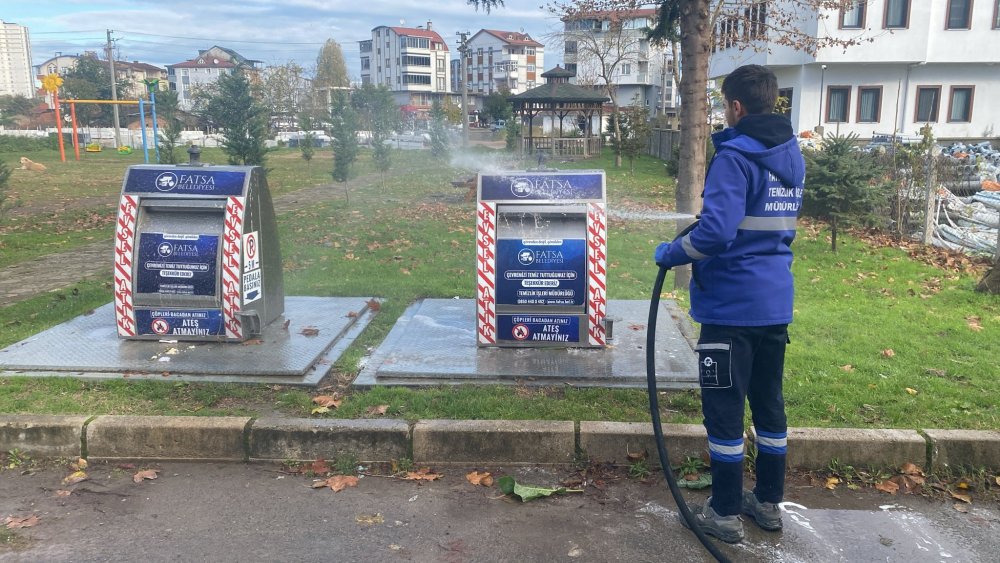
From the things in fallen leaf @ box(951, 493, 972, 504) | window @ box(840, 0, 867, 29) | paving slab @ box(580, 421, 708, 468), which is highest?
window @ box(840, 0, 867, 29)

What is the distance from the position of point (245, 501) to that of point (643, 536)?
2074 millimetres

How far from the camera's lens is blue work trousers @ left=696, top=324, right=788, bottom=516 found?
359 cm

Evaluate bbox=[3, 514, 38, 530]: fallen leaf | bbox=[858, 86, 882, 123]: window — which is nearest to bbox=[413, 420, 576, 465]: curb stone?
bbox=[3, 514, 38, 530]: fallen leaf

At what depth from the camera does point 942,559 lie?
11.4 ft

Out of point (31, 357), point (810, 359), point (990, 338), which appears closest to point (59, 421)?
point (31, 357)

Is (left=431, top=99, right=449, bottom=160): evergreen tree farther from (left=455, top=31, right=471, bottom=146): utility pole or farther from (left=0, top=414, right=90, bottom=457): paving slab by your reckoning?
(left=0, top=414, right=90, bottom=457): paving slab

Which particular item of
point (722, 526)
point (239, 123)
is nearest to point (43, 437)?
point (722, 526)

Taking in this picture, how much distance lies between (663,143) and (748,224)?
31512 mm

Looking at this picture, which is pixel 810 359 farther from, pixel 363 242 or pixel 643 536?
pixel 363 242

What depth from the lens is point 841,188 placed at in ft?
35.9

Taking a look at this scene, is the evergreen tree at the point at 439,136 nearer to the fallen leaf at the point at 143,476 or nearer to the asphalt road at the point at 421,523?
the fallen leaf at the point at 143,476

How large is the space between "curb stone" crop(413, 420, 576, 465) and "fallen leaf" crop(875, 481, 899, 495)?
5.48ft

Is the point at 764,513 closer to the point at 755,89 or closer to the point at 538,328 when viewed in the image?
the point at 755,89

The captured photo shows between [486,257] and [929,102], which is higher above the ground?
[929,102]
